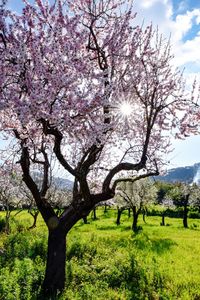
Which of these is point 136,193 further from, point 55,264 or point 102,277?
point 55,264

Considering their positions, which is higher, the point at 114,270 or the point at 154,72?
the point at 154,72

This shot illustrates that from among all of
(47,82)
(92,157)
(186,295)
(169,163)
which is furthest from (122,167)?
(186,295)

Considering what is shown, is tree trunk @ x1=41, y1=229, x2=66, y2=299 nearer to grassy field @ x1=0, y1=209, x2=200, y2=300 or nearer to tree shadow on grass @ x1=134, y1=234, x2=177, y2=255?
grassy field @ x1=0, y1=209, x2=200, y2=300

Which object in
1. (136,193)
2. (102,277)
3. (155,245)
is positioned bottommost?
(102,277)

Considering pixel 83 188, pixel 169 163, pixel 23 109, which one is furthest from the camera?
pixel 169 163

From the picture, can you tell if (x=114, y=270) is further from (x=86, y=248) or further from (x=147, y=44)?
(x=147, y=44)

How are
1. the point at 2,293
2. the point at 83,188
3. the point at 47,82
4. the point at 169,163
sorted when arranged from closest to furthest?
the point at 47,82 → the point at 2,293 → the point at 83,188 → the point at 169,163

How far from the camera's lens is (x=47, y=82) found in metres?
10.3

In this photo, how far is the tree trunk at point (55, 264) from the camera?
13.0m

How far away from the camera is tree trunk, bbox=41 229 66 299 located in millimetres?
12992

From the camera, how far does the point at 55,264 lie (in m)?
13.1

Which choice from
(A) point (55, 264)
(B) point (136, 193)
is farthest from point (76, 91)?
(B) point (136, 193)

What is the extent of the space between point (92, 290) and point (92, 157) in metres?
4.95

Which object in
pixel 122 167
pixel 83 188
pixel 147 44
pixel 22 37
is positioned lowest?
pixel 83 188
